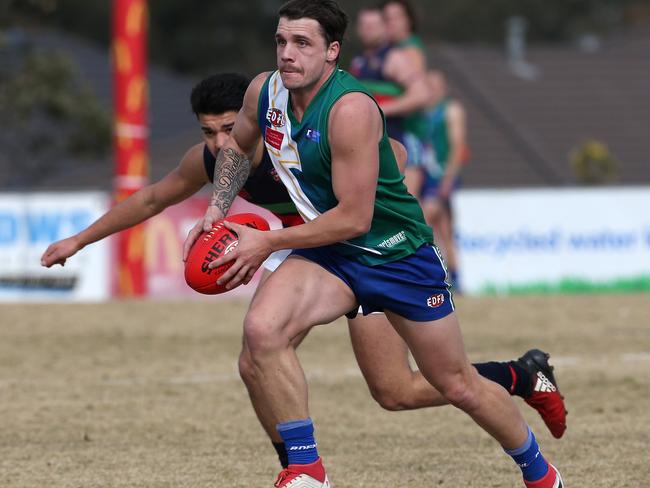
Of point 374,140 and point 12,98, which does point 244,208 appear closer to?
point 374,140

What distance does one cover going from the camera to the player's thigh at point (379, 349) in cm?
653

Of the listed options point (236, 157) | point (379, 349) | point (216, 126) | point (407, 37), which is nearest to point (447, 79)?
point (407, 37)

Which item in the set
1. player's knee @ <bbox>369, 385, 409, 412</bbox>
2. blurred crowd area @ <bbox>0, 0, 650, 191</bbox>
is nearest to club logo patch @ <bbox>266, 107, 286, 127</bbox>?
player's knee @ <bbox>369, 385, 409, 412</bbox>

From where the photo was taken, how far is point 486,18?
58.0 metres

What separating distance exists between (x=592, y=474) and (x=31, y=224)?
35.2 feet

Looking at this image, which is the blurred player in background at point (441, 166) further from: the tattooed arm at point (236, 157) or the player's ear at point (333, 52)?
the player's ear at point (333, 52)

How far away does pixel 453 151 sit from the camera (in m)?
17.0

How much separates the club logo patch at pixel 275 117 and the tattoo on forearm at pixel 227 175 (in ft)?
1.22

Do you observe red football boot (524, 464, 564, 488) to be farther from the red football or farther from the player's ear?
the player's ear

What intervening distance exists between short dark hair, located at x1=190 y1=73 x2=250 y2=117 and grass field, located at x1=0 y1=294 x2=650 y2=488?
175 centimetres

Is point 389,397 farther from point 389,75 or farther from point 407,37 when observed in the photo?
point 407,37

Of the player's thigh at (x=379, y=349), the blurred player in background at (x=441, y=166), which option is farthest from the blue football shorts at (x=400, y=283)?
the blurred player in background at (x=441, y=166)

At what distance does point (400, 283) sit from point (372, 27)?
5.81m

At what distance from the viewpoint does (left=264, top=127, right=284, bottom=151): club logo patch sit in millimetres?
5770
